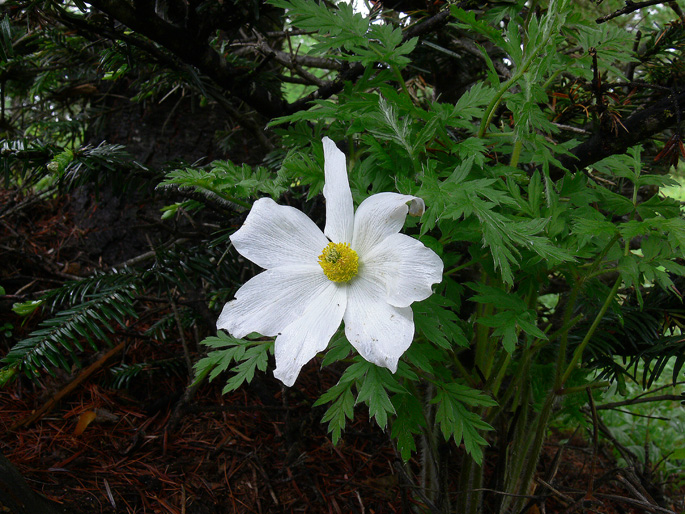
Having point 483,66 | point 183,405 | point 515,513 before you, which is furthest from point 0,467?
point 483,66

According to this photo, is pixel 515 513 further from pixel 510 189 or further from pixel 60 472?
pixel 60 472

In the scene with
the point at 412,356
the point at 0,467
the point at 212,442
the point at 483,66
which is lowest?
the point at 212,442

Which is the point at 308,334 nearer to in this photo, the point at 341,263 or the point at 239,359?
the point at 341,263

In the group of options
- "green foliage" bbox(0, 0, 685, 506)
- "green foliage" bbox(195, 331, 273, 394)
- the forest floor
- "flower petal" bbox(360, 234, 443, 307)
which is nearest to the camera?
"flower petal" bbox(360, 234, 443, 307)

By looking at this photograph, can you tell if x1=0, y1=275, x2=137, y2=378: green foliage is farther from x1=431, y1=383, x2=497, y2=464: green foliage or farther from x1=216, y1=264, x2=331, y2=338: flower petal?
x1=431, y1=383, x2=497, y2=464: green foliage

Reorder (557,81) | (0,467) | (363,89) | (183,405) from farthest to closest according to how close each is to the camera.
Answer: (557,81) → (183,405) → (363,89) → (0,467)

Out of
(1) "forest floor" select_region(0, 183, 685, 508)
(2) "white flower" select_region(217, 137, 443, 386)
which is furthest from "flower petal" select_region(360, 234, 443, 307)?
(1) "forest floor" select_region(0, 183, 685, 508)

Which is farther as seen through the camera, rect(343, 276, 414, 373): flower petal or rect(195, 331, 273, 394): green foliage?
rect(195, 331, 273, 394): green foliage

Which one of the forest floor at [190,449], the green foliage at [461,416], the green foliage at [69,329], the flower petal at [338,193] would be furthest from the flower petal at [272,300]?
the green foliage at [69,329]
